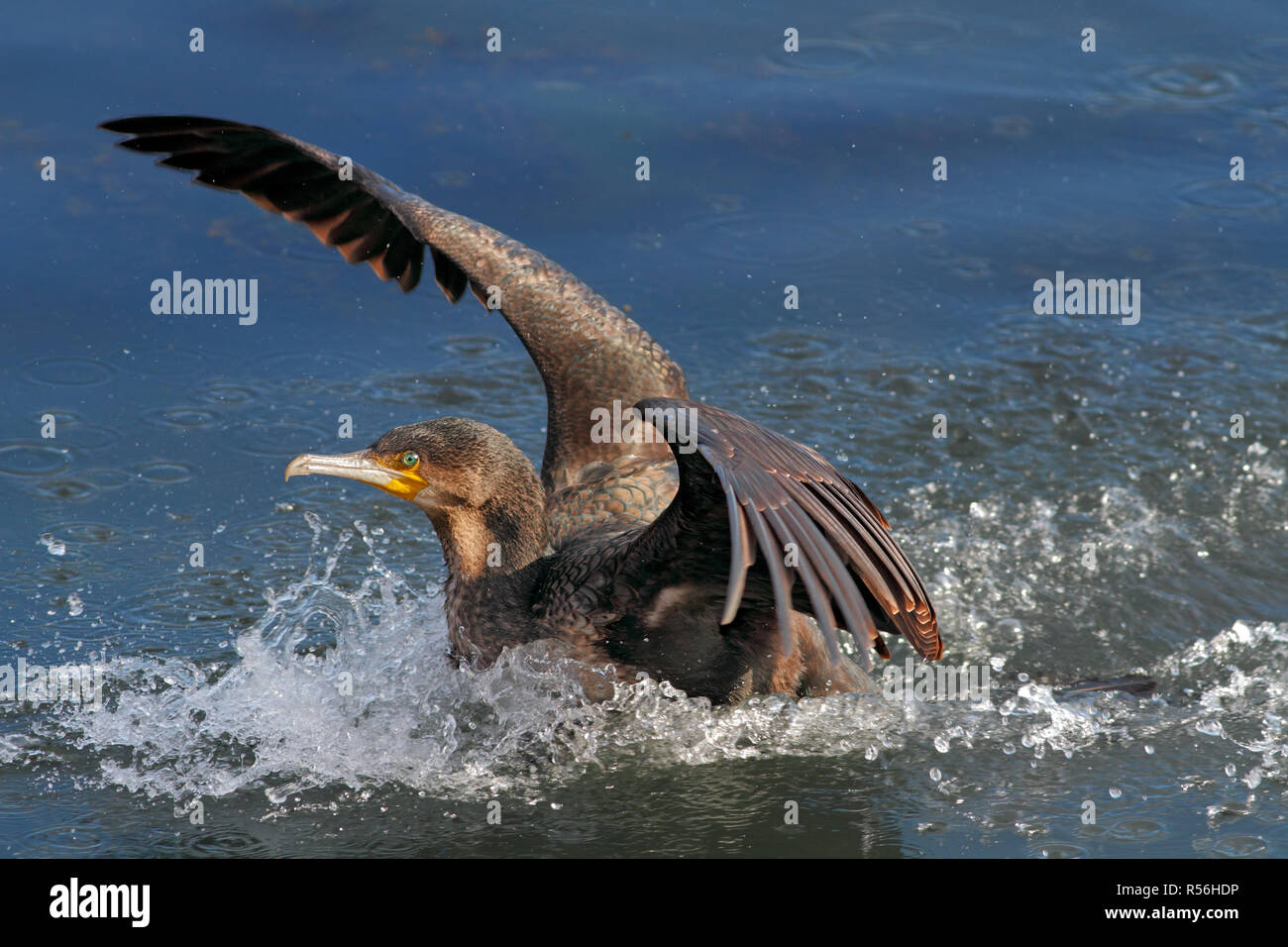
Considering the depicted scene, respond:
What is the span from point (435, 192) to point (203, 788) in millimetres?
4693

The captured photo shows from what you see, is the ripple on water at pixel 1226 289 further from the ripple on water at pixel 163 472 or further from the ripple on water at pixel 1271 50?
the ripple on water at pixel 163 472

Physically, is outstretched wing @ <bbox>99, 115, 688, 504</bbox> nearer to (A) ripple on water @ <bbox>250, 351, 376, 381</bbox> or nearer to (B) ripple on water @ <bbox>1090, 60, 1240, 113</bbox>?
(A) ripple on water @ <bbox>250, 351, 376, 381</bbox>

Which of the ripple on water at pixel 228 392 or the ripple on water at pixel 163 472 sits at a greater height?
the ripple on water at pixel 228 392

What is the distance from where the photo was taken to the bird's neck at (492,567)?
5047 mm

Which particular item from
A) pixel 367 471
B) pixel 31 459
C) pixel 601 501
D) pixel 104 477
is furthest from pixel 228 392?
pixel 367 471

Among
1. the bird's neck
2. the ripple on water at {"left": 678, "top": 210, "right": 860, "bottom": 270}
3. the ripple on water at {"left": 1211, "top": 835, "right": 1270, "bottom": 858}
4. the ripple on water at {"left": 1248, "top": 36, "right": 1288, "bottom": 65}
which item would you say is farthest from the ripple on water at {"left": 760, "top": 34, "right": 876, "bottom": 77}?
the ripple on water at {"left": 1211, "top": 835, "right": 1270, "bottom": 858}

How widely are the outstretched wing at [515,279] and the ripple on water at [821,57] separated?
3.96m

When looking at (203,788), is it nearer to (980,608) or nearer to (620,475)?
(620,475)

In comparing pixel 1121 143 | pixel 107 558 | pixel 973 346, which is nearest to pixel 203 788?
pixel 107 558

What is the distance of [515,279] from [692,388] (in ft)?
5.19

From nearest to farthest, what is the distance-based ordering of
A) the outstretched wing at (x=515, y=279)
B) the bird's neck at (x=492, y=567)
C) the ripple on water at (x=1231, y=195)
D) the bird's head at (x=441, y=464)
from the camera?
the bird's head at (x=441, y=464), the bird's neck at (x=492, y=567), the outstretched wing at (x=515, y=279), the ripple on water at (x=1231, y=195)

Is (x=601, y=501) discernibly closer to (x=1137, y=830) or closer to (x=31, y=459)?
(x=1137, y=830)

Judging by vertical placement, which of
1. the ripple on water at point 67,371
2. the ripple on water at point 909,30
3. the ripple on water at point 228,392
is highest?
the ripple on water at point 909,30

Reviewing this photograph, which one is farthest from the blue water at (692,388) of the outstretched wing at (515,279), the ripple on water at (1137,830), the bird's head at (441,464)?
the outstretched wing at (515,279)
